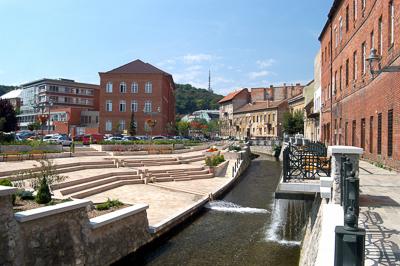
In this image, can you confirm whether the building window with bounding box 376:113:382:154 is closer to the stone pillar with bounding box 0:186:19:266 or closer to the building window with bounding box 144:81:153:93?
the stone pillar with bounding box 0:186:19:266

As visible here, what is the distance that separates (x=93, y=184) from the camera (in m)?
17.7

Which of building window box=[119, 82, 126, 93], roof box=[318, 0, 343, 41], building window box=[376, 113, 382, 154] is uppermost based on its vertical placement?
roof box=[318, 0, 343, 41]

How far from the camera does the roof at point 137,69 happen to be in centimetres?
6229

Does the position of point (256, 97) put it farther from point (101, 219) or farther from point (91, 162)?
point (101, 219)

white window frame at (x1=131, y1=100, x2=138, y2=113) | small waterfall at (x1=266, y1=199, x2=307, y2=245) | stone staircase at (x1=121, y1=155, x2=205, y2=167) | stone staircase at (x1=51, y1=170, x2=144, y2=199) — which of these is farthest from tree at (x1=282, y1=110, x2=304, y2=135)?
small waterfall at (x1=266, y1=199, x2=307, y2=245)

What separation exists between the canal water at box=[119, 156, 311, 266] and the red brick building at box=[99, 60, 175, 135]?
45.5 m

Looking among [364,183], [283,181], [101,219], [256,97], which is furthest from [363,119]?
[256,97]

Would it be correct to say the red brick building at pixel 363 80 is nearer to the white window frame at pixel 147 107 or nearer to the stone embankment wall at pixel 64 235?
the stone embankment wall at pixel 64 235

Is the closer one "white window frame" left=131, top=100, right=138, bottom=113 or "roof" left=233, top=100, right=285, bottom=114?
A: "white window frame" left=131, top=100, right=138, bottom=113

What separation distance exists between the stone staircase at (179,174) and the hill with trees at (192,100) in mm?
120696

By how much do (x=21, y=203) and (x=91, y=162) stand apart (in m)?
13.3

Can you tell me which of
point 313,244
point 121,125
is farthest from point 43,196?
point 121,125

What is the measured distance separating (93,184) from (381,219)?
44.7 ft

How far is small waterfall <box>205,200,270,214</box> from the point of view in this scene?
16562 mm
